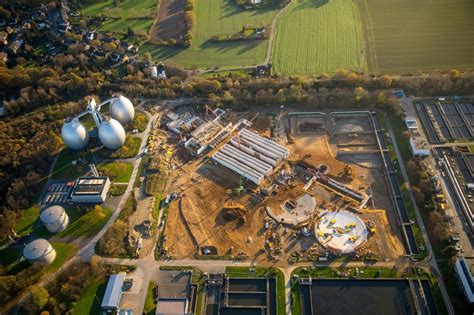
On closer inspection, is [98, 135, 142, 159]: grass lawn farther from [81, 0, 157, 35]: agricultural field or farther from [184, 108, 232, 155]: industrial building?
[81, 0, 157, 35]: agricultural field

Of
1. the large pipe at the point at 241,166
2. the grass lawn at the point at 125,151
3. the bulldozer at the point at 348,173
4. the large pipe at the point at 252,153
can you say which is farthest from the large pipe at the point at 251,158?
the grass lawn at the point at 125,151

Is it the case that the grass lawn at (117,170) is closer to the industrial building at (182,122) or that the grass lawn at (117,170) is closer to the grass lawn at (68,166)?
the grass lawn at (68,166)

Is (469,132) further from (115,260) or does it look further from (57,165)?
(57,165)

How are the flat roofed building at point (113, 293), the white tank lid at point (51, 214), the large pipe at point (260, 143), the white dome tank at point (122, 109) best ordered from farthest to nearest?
the white dome tank at point (122, 109), the large pipe at point (260, 143), the white tank lid at point (51, 214), the flat roofed building at point (113, 293)

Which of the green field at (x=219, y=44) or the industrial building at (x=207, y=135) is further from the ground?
the green field at (x=219, y=44)

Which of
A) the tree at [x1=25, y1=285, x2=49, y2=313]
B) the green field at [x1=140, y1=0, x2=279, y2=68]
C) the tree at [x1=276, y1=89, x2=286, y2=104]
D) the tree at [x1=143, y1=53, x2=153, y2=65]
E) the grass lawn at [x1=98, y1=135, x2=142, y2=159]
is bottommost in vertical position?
the tree at [x1=25, y1=285, x2=49, y2=313]

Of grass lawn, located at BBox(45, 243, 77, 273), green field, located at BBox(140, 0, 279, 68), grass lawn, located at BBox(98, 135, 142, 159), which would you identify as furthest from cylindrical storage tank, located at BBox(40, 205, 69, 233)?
green field, located at BBox(140, 0, 279, 68)
